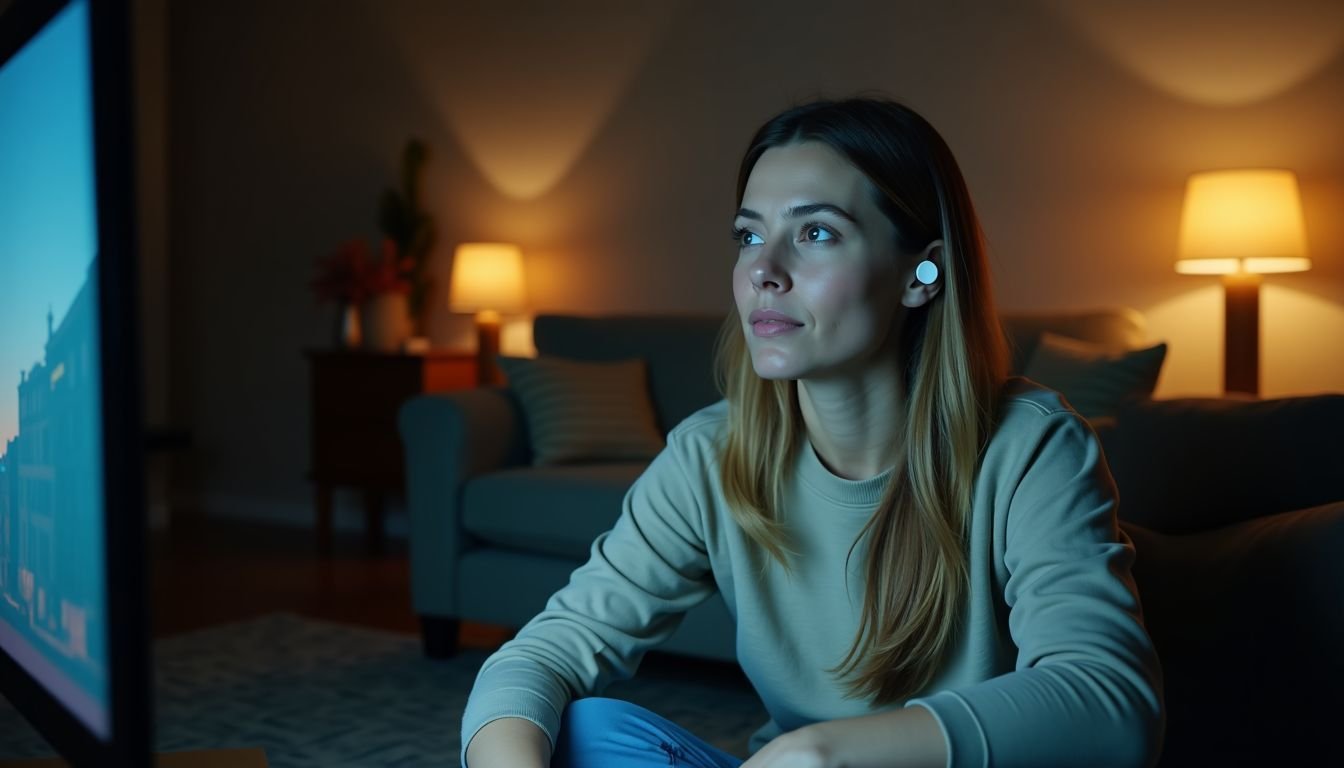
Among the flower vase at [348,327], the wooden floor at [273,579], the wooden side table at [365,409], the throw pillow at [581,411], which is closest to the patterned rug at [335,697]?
the wooden floor at [273,579]

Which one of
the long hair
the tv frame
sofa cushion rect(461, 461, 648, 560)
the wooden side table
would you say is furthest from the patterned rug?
the tv frame

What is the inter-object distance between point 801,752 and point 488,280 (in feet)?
12.9

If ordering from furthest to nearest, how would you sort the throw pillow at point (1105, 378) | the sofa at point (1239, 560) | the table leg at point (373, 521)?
the table leg at point (373, 521), the throw pillow at point (1105, 378), the sofa at point (1239, 560)

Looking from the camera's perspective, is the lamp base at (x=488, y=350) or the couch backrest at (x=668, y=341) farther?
the lamp base at (x=488, y=350)

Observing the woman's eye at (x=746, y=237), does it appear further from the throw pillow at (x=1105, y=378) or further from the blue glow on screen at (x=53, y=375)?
the throw pillow at (x=1105, y=378)

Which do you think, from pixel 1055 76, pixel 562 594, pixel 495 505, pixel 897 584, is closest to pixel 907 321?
pixel 897 584

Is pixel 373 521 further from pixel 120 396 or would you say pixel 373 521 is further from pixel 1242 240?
pixel 120 396

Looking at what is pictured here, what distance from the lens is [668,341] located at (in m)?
3.86

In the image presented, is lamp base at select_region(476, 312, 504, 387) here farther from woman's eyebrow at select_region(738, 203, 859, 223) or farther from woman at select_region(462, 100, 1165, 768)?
woman's eyebrow at select_region(738, 203, 859, 223)

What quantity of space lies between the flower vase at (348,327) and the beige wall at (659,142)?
0.38 m

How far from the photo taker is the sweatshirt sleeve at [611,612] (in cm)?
119

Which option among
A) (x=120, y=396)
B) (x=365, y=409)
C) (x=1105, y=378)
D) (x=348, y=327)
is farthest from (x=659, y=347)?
(x=120, y=396)

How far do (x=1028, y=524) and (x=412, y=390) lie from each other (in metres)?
3.84

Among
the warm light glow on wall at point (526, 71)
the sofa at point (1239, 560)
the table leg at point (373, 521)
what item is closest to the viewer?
the sofa at point (1239, 560)
